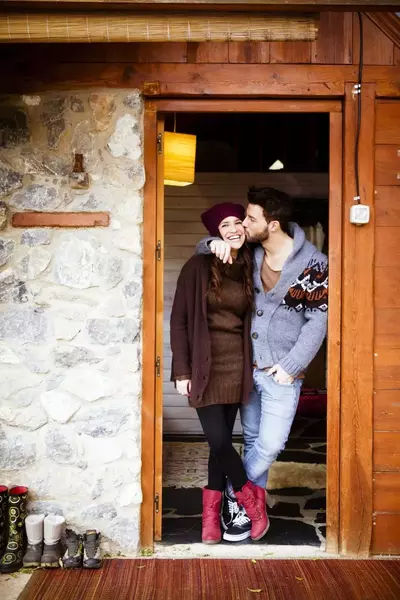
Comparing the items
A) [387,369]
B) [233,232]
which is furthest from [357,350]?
[233,232]

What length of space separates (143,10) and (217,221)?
4.39ft

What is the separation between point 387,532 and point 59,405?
2.05m

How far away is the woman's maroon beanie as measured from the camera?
398 centimetres

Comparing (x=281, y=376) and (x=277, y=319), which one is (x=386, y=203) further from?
(x=281, y=376)

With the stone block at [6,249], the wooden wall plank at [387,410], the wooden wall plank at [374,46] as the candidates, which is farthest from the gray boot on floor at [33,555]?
the wooden wall plank at [374,46]

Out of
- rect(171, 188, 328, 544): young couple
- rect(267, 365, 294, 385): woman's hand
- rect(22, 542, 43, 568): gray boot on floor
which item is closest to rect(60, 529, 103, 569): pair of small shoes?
rect(22, 542, 43, 568): gray boot on floor

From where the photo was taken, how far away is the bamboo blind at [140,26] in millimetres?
3055

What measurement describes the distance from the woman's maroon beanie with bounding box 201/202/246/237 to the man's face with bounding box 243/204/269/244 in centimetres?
6

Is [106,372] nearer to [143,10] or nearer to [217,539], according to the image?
[217,539]

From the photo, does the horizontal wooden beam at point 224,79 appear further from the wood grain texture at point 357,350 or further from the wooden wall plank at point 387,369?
the wooden wall plank at point 387,369

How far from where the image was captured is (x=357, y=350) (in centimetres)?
386

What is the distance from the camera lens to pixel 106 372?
381 centimetres

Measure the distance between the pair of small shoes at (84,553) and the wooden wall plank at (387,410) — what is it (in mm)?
1735

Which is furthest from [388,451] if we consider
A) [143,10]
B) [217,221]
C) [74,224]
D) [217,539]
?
[143,10]
